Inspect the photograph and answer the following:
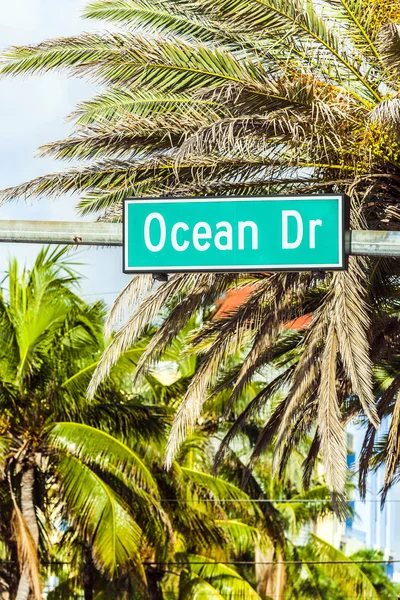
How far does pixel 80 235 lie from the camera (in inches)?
265

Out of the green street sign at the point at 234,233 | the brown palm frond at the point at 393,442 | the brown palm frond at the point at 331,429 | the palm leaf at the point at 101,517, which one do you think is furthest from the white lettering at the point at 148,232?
the palm leaf at the point at 101,517

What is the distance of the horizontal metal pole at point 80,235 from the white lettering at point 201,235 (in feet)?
1.53

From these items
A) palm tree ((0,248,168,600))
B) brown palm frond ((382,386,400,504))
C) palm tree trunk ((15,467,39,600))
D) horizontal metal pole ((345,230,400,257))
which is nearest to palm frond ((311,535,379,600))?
palm tree ((0,248,168,600))

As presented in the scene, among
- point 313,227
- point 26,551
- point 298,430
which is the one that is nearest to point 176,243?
point 313,227

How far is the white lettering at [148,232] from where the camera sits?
6.69 meters

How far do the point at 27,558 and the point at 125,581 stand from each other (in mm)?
5668

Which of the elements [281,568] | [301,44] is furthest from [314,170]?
[281,568]

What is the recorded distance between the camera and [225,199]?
6.72 m

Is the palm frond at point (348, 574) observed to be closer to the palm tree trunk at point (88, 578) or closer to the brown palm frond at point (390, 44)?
the palm tree trunk at point (88, 578)

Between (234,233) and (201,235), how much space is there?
0.20 metres

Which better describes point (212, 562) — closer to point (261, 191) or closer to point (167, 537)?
point (167, 537)

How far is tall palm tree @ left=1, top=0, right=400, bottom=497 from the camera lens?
39.0 ft

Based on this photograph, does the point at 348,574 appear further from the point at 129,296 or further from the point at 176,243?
the point at 176,243

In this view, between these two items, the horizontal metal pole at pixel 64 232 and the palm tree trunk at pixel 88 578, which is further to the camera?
the palm tree trunk at pixel 88 578
